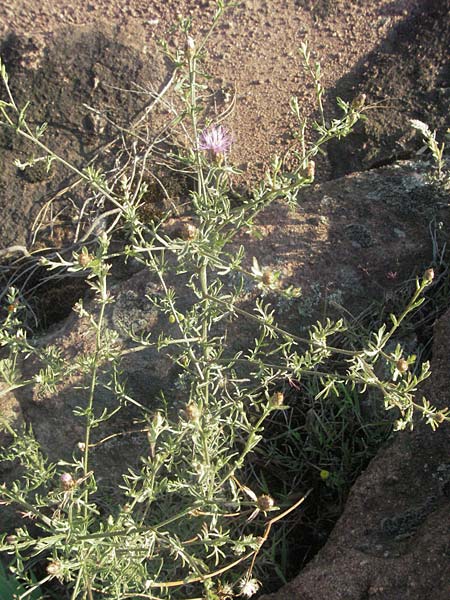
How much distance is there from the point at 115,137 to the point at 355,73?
1.23 metres

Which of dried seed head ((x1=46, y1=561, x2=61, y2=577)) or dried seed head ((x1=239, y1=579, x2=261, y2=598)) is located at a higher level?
dried seed head ((x1=46, y1=561, x2=61, y2=577))

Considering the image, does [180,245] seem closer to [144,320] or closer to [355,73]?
[144,320]

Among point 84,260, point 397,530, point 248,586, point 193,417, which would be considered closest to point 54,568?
point 193,417

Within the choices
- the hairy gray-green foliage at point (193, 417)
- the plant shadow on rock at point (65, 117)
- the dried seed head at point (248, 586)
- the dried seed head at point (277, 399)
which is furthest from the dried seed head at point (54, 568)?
the plant shadow on rock at point (65, 117)

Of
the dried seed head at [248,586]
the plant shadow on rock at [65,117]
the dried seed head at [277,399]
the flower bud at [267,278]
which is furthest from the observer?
the plant shadow on rock at [65,117]

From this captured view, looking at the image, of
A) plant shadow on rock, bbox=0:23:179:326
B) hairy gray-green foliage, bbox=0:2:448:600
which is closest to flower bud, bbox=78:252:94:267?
hairy gray-green foliage, bbox=0:2:448:600

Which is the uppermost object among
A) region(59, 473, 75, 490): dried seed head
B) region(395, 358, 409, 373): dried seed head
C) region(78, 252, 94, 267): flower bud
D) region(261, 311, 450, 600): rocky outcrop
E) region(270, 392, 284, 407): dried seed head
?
region(78, 252, 94, 267): flower bud

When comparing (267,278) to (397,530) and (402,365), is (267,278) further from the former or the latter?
(397,530)

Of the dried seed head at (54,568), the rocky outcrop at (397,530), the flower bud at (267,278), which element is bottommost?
the rocky outcrop at (397,530)

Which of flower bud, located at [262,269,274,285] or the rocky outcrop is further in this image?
the rocky outcrop

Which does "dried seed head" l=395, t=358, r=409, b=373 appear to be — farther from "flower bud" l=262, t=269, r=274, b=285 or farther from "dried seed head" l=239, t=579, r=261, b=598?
"dried seed head" l=239, t=579, r=261, b=598

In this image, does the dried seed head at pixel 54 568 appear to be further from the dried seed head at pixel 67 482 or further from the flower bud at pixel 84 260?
the flower bud at pixel 84 260

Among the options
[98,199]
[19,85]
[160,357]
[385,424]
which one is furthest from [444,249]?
[19,85]

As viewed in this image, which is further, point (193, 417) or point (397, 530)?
point (397, 530)
